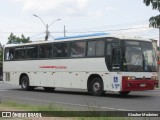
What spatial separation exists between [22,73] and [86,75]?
6.87m

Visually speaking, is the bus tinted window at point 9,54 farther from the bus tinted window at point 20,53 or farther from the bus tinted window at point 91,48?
the bus tinted window at point 91,48

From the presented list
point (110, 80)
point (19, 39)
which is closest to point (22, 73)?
point (110, 80)

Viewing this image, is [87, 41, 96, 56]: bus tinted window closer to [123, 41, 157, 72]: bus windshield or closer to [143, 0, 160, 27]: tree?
[123, 41, 157, 72]: bus windshield

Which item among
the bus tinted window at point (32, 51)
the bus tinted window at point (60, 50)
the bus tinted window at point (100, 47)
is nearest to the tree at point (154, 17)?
the bus tinted window at point (100, 47)

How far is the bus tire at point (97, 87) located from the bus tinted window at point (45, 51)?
4.14 meters

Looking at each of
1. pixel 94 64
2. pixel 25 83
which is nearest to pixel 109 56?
pixel 94 64

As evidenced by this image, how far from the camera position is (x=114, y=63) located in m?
21.9

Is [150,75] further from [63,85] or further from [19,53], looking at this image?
[19,53]

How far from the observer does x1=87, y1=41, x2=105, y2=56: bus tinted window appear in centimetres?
2256

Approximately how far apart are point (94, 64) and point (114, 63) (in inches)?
56.0

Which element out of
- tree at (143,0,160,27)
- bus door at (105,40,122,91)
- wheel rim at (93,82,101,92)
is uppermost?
tree at (143,0,160,27)

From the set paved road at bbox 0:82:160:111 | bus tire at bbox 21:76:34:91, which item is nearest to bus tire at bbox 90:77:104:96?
paved road at bbox 0:82:160:111

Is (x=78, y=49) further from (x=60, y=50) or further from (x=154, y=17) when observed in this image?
(x=154, y=17)

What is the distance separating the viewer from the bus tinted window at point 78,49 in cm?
2377
